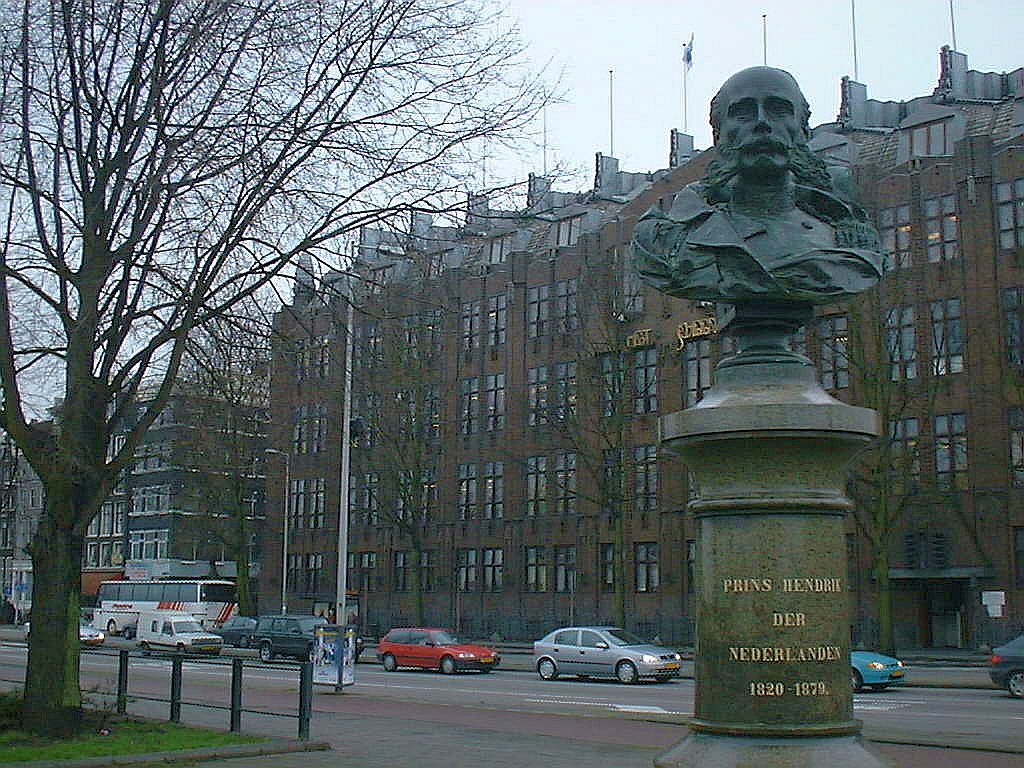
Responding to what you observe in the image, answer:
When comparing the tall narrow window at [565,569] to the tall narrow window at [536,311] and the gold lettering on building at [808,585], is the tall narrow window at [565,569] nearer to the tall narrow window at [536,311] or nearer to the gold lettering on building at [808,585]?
the tall narrow window at [536,311]

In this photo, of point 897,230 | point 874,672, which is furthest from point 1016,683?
point 897,230

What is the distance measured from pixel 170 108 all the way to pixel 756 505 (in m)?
11.6

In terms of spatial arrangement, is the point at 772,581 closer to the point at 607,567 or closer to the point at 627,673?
the point at 627,673

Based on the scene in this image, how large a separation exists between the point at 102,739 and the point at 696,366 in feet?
135

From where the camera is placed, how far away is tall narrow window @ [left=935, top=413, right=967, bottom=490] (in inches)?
1806

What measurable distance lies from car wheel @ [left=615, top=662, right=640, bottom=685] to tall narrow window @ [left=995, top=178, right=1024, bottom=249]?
23.0 metres

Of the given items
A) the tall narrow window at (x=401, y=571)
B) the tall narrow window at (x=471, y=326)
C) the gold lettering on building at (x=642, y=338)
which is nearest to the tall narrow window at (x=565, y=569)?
the gold lettering on building at (x=642, y=338)

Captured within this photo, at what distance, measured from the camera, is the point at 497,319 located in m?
64.7

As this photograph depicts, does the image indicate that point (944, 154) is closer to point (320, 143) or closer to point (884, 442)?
point (884, 442)

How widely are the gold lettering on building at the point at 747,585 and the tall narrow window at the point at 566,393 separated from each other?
44.1 meters

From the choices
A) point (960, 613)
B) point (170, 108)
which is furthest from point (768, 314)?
point (960, 613)

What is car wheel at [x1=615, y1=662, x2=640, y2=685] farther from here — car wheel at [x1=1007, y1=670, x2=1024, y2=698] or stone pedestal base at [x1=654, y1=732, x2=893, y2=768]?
stone pedestal base at [x1=654, y1=732, x2=893, y2=768]

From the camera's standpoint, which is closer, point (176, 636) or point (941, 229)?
point (941, 229)

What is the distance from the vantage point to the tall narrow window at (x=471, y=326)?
6562 centimetres
